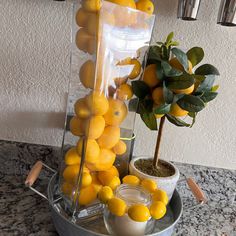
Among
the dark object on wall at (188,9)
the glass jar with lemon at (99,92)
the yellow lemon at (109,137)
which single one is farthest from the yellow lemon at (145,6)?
the yellow lemon at (109,137)

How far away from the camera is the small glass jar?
509mm

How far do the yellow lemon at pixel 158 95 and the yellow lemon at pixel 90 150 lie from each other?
5.5 inches

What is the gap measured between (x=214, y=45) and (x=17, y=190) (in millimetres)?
567

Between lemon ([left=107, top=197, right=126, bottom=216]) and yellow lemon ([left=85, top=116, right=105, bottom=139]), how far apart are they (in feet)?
0.38

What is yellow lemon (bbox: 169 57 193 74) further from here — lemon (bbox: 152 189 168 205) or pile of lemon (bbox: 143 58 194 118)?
lemon (bbox: 152 189 168 205)

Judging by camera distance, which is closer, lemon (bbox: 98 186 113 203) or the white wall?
lemon (bbox: 98 186 113 203)

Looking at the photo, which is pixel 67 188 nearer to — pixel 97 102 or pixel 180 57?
pixel 97 102

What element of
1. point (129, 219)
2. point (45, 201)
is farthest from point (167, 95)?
point (45, 201)

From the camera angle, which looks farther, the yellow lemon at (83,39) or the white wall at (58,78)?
the white wall at (58,78)

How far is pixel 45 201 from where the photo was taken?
2.17ft

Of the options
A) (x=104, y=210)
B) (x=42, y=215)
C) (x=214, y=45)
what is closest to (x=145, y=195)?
(x=104, y=210)

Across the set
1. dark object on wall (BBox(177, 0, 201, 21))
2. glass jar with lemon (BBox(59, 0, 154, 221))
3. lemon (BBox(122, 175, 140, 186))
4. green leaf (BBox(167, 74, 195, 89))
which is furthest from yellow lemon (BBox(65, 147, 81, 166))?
dark object on wall (BBox(177, 0, 201, 21))

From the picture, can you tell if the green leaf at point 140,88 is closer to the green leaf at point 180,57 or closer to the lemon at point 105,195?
the green leaf at point 180,57

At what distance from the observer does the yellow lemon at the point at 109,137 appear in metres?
0.55
